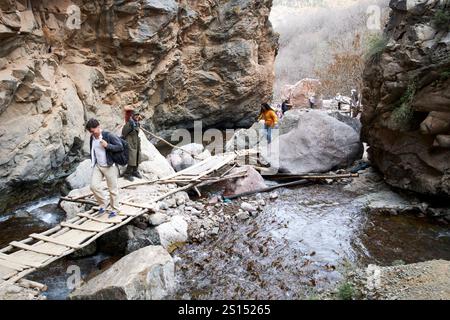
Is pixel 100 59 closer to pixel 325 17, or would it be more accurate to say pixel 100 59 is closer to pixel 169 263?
pixel 169 263

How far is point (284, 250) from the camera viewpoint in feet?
25.1

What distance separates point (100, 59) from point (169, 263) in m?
11.2

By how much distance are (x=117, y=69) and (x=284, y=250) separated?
445 inches

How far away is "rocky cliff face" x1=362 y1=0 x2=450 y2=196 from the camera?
855cm

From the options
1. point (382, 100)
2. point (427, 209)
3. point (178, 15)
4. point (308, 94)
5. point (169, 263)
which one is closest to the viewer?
point (169, 263)

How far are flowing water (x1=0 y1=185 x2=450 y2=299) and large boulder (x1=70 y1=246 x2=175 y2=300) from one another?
1.44ft

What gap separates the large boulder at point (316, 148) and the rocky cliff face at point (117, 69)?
6.85m

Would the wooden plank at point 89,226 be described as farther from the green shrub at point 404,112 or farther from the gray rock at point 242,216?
the green shrub at point 404,112

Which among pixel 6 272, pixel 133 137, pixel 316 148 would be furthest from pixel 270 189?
pixel 6 272

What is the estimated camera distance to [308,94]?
31.0 meters

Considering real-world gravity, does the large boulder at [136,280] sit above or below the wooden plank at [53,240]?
below

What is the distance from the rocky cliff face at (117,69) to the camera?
1072 cm

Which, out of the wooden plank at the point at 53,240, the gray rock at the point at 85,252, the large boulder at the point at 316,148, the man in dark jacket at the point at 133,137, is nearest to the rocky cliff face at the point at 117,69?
the man in dark jacket at the point at 133,137
